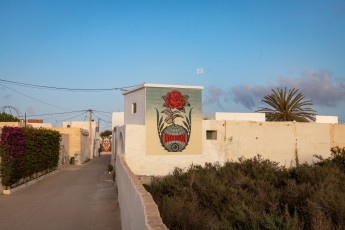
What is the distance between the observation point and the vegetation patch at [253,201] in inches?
302

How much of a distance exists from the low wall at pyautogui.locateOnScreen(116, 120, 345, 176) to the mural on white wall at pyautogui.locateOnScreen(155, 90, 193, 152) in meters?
0.88

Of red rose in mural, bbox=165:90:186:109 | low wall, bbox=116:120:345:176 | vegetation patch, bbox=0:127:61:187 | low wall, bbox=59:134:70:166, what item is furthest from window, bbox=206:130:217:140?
low wall, bbox=59:134:70:166

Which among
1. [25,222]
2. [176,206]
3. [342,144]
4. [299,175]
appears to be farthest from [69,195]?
[342,144]

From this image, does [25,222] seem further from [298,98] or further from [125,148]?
[298,98]

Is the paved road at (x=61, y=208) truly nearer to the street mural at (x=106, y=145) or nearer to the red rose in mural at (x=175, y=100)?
the red rose in mural at (x=175, y=100)

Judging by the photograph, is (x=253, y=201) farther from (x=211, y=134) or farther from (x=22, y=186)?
(x=211, y=134)

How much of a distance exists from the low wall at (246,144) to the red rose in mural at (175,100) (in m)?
2.33

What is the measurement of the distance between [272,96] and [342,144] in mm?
7755

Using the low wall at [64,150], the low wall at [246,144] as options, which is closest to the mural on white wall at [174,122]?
the low wall at [246,144]

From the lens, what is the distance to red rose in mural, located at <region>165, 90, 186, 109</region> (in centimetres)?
2473

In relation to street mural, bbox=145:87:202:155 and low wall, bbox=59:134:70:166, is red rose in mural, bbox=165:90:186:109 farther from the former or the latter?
low wall, bbox=59:134:70:166

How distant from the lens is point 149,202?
5.51 metres

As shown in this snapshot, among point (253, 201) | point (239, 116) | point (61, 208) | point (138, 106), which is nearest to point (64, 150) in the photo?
point (138, 106)

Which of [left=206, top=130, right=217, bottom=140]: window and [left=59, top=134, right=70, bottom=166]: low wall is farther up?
[left=206, top=130, right=217, bottom=140]: window
